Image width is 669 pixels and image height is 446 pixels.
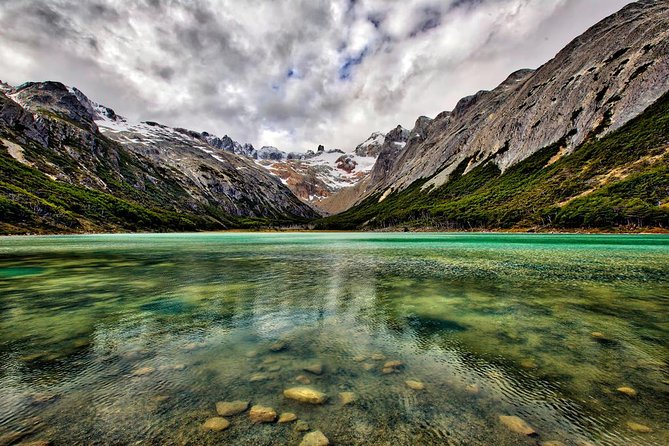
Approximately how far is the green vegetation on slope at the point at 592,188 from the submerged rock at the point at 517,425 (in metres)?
134

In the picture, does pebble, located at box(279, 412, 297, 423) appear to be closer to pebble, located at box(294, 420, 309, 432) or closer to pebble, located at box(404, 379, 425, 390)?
pebble, located at box(294, 420, 309, 432)

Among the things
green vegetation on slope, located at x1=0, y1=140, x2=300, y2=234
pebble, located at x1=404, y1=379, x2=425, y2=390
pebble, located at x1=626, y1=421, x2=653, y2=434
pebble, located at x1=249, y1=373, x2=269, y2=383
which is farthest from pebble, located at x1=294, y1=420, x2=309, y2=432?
green vegetation on slope, located at x1=0, y1=140, x2=300, y2=234

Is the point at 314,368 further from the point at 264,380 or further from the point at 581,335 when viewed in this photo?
the point at 581,335

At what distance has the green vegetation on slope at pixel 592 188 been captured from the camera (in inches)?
4316

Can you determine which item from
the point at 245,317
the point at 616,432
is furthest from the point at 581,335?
the point at 245,317

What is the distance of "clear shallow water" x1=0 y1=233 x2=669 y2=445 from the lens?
6.62 meters

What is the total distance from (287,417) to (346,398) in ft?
5.29

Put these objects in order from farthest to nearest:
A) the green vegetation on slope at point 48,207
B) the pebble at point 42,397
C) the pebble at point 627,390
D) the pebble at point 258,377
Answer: the green vegetation on slope at point 48,207 → the pebble at point 258,377 → the pebble at point 627,390 → the pebble at point 42,397

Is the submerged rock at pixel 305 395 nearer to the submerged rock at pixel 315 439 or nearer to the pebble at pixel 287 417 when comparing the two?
the pebble at pixel 287 417

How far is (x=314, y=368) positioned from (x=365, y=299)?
33.5 feet

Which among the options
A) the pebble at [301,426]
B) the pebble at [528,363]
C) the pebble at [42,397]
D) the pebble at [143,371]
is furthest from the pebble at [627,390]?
the pebble at [42,397]

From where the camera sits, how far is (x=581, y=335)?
494 inches

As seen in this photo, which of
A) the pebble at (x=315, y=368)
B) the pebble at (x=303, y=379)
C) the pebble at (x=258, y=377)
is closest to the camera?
the pebble at (x=303, y=379)

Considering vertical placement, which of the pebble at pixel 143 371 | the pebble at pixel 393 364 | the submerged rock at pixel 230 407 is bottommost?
the pebble at pixel 393 364
